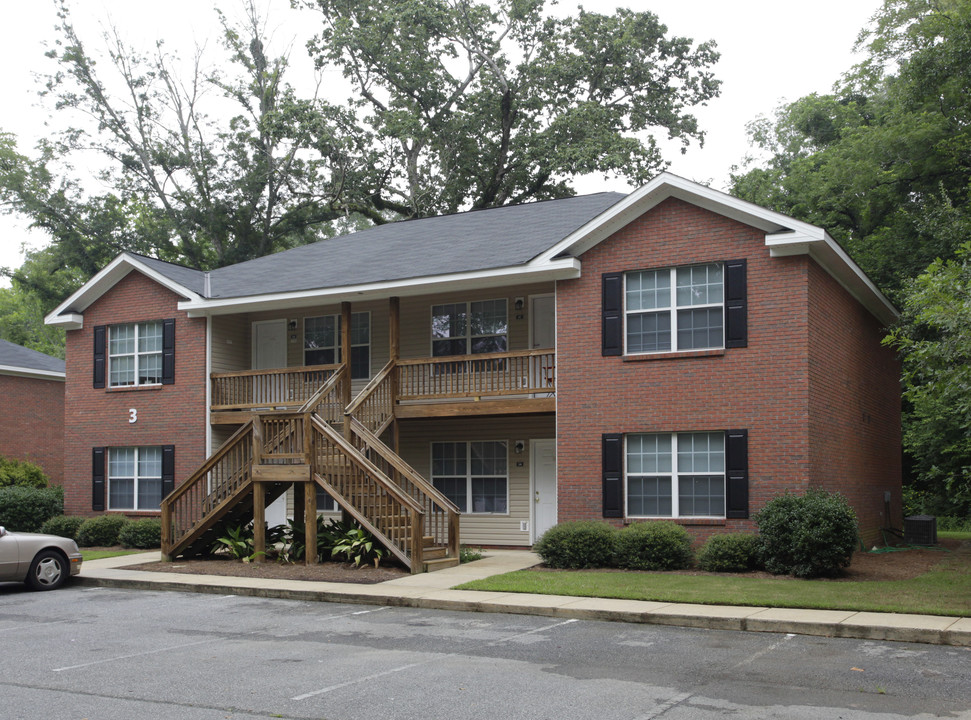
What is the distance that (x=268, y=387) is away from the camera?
22719 millimetres

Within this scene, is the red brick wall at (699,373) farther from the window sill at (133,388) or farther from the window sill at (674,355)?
the window sill at (133,388)

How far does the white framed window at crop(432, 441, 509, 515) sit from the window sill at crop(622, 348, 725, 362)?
15.0 ft

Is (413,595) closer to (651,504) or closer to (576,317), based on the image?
(651,504)

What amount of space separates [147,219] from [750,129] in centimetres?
3083

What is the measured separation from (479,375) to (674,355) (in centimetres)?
408

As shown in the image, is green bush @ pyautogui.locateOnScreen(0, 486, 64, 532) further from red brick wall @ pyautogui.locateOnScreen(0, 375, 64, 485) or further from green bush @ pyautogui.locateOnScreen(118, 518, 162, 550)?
red brick wall @ pyautogui.locateOnScreen(0, 375, 64, 485)

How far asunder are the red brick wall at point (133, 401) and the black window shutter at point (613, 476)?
1011 centimetres

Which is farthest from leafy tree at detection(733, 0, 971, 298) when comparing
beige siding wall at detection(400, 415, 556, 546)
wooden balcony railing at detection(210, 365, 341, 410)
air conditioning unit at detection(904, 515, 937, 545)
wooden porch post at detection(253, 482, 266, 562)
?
wooden porch post at detection(253, 482, 266, 562)

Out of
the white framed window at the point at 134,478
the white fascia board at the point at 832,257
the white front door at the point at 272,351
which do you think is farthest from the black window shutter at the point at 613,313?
the white framed window at the point at 134,478

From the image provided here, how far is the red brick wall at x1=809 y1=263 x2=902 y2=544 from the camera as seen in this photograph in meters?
17.4

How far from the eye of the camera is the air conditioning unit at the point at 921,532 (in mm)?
21281

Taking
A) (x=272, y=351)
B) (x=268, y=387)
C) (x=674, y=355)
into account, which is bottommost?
(x=268, y=387)

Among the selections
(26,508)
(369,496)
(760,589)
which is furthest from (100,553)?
(760,589)

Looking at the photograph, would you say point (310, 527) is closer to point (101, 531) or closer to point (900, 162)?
point (101, 531)
